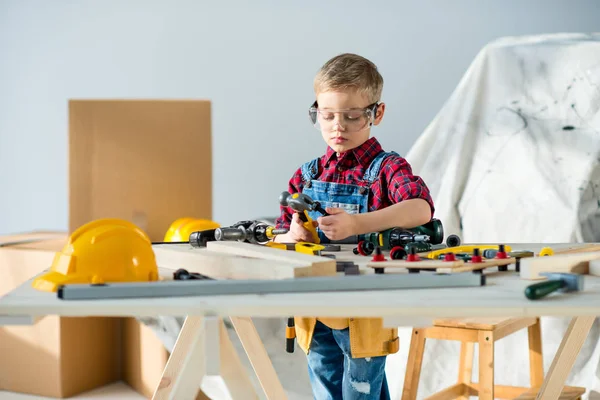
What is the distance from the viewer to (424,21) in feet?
9.23

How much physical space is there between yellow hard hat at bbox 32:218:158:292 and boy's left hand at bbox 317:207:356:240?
335 millimetres

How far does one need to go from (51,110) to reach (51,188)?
1.12ft

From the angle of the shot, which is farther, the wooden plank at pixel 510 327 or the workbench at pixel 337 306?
the wooden plank at pixel 510 327

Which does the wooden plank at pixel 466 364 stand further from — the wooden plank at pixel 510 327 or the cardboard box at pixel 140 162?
the cardboard box at pixel 140 162

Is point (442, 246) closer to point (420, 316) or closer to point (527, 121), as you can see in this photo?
point (420, 316)

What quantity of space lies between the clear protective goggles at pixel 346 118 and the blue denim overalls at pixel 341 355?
8cm

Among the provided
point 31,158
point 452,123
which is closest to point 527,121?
point 452,123

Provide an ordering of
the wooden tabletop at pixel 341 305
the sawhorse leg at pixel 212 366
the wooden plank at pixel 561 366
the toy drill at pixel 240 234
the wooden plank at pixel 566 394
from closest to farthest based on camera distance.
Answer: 1. the wooden tabletop at pixel 341 305
2. the sawhorse leg at pixel 212 366
3. the wooden plank at pixel 561 366
4. the toy drill at pixel 240 234
5. the wooden plank at pixel 566 394

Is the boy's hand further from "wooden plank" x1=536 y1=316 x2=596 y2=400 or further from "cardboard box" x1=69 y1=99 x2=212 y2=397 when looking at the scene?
"cardboard box" x1=69 y1=99 x2=212 y2=397

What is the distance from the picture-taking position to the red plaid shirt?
1444 millimetres

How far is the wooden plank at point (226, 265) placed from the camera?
98 cm

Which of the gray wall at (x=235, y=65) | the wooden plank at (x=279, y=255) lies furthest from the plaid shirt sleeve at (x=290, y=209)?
the gray wall at (x=235, y=65)

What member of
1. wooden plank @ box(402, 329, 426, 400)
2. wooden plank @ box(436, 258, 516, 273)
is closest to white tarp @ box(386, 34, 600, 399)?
wooden plank @ box(402, 329, 426, 400)

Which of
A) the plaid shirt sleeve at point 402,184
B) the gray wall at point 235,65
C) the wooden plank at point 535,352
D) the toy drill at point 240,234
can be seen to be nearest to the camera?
the toy drill at point 240,234
